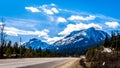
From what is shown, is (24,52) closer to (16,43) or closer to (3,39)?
(16,43)

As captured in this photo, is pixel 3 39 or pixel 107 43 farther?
pixel 107 43

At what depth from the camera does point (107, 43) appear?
467ft

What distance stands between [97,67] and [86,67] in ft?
5.30

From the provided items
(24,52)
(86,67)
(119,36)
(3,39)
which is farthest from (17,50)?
(86,67)

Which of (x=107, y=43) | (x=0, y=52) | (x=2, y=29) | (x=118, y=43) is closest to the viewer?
(x=0, y=52)

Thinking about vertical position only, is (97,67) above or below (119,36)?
below

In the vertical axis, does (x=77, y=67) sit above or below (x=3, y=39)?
below

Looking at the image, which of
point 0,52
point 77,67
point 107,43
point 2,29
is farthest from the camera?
point 107,43

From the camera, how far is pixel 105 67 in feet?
126

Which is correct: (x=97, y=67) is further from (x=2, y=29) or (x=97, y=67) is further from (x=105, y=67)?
(x=2, y=29)

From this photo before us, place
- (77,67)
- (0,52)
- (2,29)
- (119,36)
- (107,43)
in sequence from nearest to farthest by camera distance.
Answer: (77,67)
(0,52)
(2,29)
(119,36)
(107,43)

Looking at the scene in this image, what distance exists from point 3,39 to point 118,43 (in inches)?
1543

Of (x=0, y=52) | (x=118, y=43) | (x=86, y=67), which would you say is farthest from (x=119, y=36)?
(x=86, y=67)

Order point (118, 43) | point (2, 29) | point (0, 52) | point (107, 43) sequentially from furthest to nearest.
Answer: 1. point (107, 43)
2. point (118, 43)
3. point (2, 29)
4. point (0, 52)
